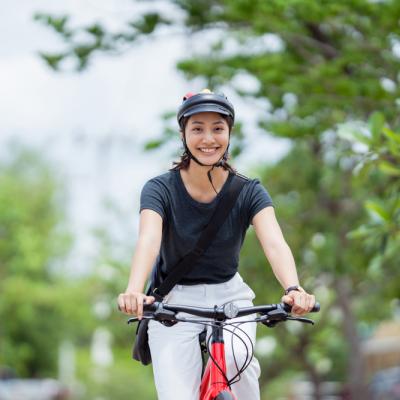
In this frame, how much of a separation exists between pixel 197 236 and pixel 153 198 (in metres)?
0.24

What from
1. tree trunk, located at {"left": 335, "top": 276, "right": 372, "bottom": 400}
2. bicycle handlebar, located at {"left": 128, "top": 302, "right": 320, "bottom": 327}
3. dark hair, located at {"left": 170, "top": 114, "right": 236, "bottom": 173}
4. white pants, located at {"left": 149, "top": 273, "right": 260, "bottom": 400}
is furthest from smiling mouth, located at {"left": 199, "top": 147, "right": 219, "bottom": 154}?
tree trunk, located at {"left": 335, "top": 276, "right": 372, "bottom": 400}

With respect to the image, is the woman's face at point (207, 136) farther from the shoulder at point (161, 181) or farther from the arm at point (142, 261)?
the arm at point (142, 261)

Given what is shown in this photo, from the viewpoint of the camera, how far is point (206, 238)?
3.90 m

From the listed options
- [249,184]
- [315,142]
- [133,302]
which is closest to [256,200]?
[249,184]

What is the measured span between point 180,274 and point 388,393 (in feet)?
54.5

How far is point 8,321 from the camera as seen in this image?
39.7 meters

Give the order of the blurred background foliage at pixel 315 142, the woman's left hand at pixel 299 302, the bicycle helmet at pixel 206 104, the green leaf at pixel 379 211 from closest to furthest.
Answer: the woman's left hand at pixel 299 302
the bicycle helmet at pixel 206 104
the green leaf at pixel 379 211
the blurred background foliage at pixel 315 142

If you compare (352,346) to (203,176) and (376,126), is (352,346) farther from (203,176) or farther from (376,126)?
(203,176)

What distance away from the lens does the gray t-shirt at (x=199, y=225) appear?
396 centimetres

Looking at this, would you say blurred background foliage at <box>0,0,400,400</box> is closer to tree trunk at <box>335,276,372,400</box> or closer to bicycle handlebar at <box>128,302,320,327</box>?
tree trunk at <box>335,276,372,400</box>

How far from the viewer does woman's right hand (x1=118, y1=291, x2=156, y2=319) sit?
3467mm

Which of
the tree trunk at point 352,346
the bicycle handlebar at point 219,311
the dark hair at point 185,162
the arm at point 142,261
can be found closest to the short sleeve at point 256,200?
the dark hair at point 185,162

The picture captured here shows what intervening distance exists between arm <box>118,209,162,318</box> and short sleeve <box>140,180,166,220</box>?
26mm

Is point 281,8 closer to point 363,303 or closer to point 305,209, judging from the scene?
point 305,209
